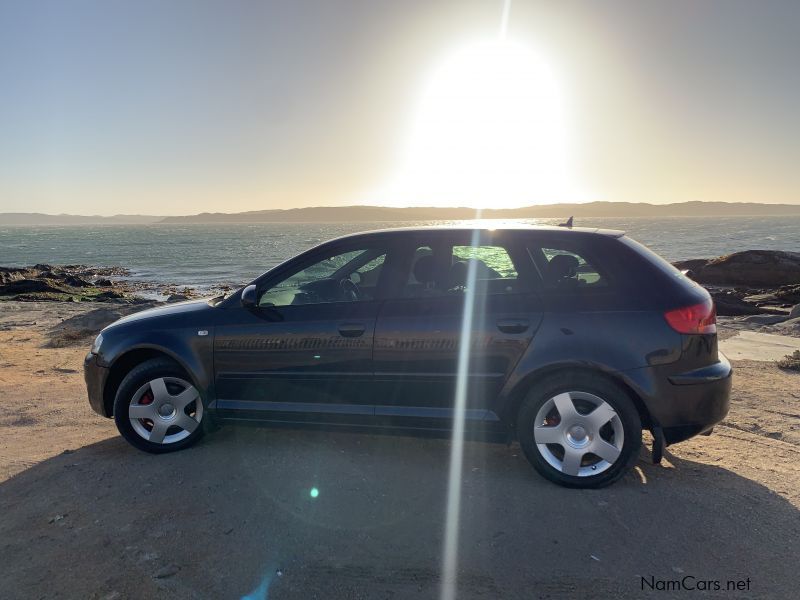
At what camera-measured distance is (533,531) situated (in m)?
2.94

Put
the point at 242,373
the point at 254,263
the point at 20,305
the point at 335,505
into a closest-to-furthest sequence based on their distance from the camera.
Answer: the point at 335,505, the point at 242,373, the point at 20,305, the point at 254,263

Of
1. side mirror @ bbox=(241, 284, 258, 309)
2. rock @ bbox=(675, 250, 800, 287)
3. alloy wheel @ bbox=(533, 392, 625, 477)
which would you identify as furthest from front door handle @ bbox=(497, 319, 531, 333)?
rock @ bbox=(675, 250, 800, 287)

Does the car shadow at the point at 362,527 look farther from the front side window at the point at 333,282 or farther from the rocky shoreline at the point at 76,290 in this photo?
the rocky shoreline at the point at 76,290

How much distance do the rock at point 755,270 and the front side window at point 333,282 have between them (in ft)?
69.6

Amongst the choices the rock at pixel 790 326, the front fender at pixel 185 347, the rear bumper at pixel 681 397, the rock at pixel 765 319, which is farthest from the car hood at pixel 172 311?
the rock at pixel 765 319

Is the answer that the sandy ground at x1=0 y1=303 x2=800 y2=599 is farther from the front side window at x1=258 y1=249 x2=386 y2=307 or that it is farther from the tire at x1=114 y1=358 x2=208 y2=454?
the front side window at x1=258 y1=249 x2=386 y2=307

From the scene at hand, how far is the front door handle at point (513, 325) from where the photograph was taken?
3.41 metres

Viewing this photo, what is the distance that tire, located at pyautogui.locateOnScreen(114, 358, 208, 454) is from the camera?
158 inches

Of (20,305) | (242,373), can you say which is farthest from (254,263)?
(242,373)

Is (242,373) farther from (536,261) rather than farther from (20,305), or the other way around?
(20,305)

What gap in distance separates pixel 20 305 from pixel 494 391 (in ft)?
61.0

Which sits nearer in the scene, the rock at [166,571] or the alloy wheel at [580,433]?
the rock at [166,571]

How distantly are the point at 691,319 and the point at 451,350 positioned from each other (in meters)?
1.48

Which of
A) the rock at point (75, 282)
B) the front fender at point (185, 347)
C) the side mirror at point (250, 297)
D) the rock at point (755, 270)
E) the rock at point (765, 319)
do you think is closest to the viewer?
the side mirror at point (250, 297)
